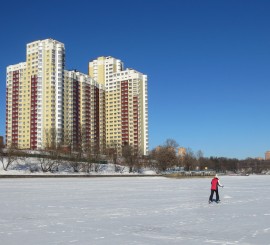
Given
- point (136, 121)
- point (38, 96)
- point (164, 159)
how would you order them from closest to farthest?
1. point (164, 159)
2. point (38, 96)
3. point (136, 121)

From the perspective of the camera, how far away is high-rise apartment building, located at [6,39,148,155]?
436 feet

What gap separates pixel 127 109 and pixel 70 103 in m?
25.4

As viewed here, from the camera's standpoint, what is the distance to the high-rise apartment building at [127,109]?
504 feet

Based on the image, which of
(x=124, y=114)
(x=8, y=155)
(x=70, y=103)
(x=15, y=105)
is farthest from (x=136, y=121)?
(x=8, y=155)

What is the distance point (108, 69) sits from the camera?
171 metres

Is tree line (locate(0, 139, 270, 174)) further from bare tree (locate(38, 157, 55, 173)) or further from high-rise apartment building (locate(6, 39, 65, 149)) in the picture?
high-rise apartment building (locate(6, 39, 65, 149))

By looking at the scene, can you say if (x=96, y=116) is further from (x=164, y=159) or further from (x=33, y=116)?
(x=164, y=159)

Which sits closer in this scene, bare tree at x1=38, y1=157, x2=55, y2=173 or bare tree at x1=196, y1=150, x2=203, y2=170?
bare tree at x1=38, y1=157, x2=55, y2=173

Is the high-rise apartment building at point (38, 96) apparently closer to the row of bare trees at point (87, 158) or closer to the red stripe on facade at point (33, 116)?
the red stripe on facade at point (33, 116)

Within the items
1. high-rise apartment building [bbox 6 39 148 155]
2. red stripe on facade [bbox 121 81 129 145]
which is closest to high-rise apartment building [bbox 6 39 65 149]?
high-rise apartment building [bbox 6 39 148 155]

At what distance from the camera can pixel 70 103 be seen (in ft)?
461

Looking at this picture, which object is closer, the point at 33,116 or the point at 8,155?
the point at 8,155

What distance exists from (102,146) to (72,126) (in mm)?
13127

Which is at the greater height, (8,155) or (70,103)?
(70,103)
